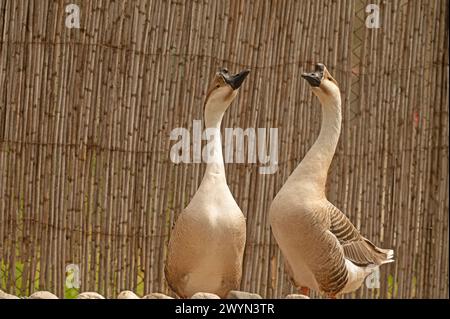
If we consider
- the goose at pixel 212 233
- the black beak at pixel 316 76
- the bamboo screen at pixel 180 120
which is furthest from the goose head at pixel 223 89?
the bamboo screen at pixel 180 120

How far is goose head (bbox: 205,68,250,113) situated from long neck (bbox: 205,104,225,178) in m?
0.01

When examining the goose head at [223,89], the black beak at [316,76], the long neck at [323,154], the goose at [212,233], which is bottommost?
the goose at [212,233]

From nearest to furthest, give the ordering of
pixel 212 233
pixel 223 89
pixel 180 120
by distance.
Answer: pixel 212 233, pixel 223 89, pixel 180 120

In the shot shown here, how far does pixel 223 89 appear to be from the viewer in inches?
109

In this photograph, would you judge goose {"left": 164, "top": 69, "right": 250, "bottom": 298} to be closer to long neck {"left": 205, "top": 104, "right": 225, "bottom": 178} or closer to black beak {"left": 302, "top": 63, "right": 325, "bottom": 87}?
long neck {"left": 205, "top": 104, "right": 225, "bottom": 178}

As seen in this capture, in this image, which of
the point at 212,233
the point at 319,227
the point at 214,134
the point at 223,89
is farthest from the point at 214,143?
the point at 319,227

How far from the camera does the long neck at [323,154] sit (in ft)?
9.06

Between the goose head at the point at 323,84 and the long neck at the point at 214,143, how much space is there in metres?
0.30

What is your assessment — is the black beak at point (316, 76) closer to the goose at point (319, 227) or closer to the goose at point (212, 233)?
the goose at point (319, 227)

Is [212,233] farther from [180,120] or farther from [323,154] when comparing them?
[180,120]

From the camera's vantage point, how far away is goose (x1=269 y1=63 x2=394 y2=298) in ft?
8.87

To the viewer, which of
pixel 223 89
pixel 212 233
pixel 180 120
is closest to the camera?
pixel 212 233

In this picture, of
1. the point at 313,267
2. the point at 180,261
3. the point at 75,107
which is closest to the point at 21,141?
the point at 75,107

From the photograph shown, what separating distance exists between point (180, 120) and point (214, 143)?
19.5 inches
